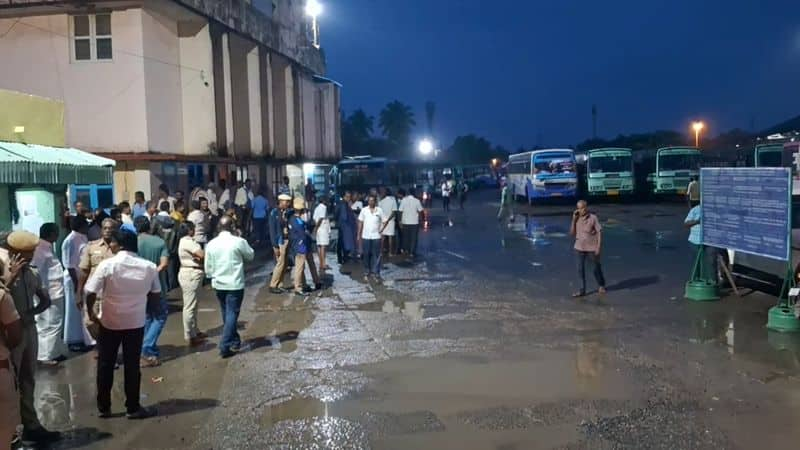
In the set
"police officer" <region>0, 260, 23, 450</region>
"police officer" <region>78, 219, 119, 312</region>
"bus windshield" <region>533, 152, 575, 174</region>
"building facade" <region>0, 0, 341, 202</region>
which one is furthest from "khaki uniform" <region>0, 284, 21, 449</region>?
"bus windshield" <region>533, 152, 575, 174</region>

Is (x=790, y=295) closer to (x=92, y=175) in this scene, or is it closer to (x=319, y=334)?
(x=319, y=334)

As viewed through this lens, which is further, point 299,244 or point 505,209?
point 505,209

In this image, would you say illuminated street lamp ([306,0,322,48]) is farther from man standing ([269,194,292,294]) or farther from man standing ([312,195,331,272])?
man standing ([269,194,292,294])

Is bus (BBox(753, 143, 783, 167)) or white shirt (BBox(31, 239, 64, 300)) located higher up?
bus (BBox(753, 143, 783, 167))

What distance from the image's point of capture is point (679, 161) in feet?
131

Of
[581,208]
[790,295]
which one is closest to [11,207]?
[581,208]

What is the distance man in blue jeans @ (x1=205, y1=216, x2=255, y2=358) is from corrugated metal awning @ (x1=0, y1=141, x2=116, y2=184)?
2.86 meters

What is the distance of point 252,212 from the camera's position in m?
22.0

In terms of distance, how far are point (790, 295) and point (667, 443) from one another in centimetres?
472

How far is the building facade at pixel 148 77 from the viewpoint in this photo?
21.3m

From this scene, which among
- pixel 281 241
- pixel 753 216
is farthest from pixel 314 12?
pixel 753 216

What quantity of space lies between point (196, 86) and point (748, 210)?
18701mm

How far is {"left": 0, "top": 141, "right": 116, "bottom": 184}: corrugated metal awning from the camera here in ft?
31.6

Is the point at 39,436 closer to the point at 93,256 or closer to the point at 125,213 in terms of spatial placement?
the point at 93,256
